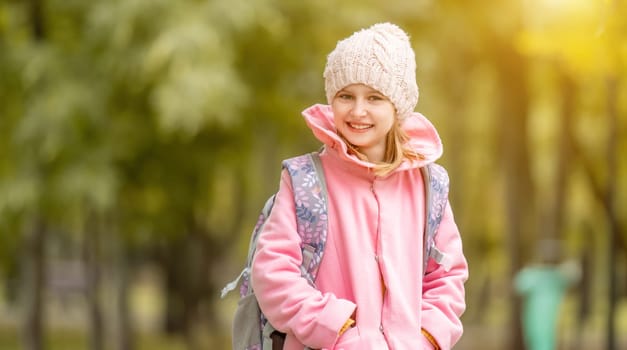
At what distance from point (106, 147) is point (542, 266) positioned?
17.6 feet

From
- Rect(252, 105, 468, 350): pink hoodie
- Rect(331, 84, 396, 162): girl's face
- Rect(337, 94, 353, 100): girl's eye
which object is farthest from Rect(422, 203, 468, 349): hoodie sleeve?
Rect(337, 94, 353, 100): girl's eye

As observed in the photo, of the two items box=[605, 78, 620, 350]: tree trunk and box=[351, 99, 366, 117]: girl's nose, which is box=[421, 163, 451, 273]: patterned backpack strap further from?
box=[605, 78, 620, 350]: tree trunk

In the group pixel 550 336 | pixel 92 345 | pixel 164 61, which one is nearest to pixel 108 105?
pixel 164 61

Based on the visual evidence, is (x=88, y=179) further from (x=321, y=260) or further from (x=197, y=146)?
(x=321, y=260)

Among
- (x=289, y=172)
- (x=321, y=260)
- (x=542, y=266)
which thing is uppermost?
(x=289, y=172)

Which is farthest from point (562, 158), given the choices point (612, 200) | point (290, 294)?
point (290, 294)

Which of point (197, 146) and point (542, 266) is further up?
point (197, 146)

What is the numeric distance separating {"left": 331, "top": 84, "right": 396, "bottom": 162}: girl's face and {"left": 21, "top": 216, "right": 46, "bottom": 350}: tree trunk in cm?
1320

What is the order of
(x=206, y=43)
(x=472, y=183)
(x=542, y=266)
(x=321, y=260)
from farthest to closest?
(x=472, y=183)
(x=542, y=266)
(x=206, y=43)
(x=321, y=260)

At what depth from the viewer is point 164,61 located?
42.5 feet

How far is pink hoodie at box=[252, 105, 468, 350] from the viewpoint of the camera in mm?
3445

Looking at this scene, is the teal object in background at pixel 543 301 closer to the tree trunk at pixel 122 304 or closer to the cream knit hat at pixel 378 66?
the tree trunk at pixel 122 304

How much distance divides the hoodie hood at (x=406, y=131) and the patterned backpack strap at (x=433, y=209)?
A: 0.20 feet

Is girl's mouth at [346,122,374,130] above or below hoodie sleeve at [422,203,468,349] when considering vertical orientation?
above
